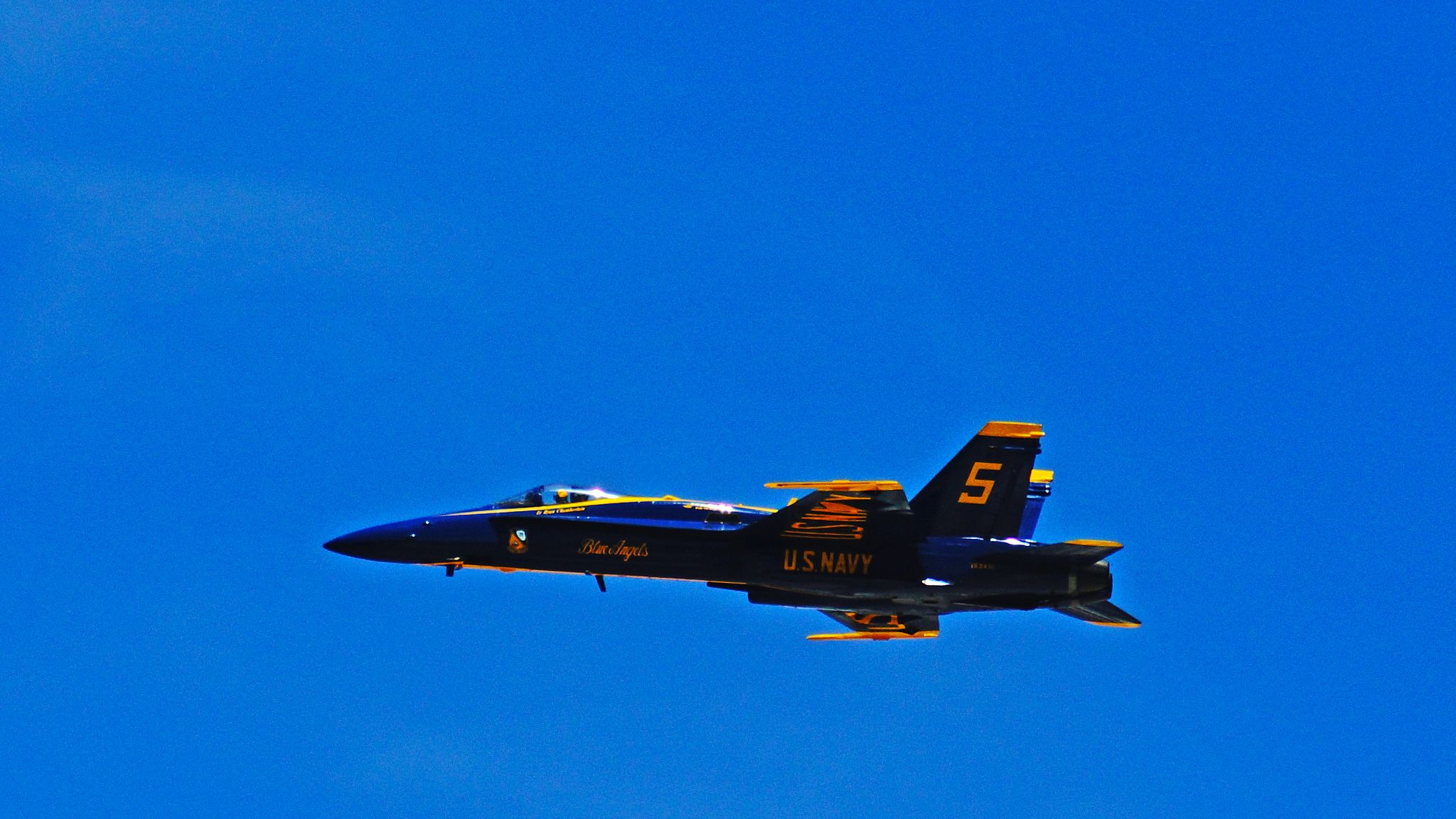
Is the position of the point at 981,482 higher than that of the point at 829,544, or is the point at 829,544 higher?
the point at 981,482

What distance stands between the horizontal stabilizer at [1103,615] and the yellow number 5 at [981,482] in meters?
3.61

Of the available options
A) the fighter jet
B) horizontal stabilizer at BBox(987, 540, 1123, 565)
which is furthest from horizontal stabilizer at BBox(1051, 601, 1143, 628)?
horizontal stabilizer at BBox(987, 540, 1123, 565)

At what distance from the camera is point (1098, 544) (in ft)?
142

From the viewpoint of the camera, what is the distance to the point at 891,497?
4525 centimetres

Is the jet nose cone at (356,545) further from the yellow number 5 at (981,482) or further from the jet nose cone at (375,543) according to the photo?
the yellow number 5 at (981,482)

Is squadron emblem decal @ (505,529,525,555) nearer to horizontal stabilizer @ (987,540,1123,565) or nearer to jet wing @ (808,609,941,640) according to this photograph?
jet wing @ (808,609,941,640)

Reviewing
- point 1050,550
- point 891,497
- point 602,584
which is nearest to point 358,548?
point 602,584

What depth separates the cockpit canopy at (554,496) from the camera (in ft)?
159

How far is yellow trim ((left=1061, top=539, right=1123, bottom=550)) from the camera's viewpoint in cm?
4309

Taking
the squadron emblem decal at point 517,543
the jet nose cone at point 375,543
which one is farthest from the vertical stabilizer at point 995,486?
the jet nose cone at point 375,543

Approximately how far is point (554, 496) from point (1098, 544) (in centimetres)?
1354

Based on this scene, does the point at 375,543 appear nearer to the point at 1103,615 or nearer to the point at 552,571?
the point at 552,571

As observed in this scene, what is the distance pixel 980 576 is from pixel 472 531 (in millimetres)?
12524

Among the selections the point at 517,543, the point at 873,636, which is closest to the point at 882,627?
the point at 873,636
